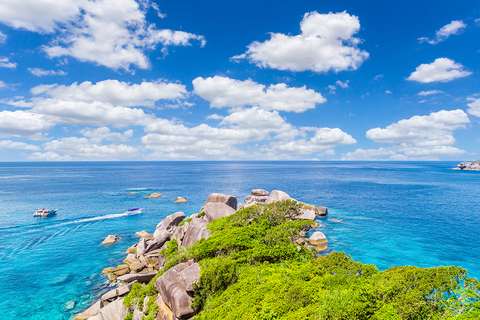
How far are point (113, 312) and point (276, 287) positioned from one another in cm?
1747

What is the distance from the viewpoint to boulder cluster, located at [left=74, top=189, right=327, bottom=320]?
1791 cm

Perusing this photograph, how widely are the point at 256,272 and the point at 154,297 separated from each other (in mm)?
9522

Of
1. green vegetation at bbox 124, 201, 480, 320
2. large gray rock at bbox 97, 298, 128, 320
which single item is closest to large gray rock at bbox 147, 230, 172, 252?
large gray rock at bbox 97, 298, 128, 320

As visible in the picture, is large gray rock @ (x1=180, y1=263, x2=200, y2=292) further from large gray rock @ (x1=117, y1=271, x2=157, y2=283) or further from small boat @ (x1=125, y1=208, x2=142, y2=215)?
small boat @ (x1=125, y1=208, x2=142, y2=215)

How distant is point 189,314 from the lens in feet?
56.1

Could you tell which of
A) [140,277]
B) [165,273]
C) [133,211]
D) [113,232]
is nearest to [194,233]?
[140,277]

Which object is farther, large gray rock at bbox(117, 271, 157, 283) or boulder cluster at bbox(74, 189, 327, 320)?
large gray rock at bbox(117, 271, 157, 283)

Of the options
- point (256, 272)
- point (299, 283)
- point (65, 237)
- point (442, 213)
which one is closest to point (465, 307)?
point (299, 283)

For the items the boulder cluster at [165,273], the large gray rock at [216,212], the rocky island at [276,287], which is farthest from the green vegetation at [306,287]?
the large gray rock at [216,212]

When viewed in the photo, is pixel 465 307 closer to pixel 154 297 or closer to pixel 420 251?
pixel 154 297

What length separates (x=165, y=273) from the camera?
20375 mm

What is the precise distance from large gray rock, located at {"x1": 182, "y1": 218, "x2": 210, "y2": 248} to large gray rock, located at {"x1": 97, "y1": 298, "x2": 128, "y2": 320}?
33.3ft

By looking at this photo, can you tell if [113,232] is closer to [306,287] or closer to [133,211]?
[133,211]

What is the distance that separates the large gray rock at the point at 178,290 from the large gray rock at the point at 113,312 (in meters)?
5.52
